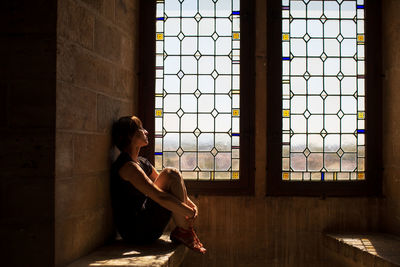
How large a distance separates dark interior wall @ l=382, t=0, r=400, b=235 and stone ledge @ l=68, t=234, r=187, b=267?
6.03 feet

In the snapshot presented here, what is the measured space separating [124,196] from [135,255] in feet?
1.42

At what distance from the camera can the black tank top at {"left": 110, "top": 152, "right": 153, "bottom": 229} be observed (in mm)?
Result: 2715

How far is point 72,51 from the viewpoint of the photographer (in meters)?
2.28

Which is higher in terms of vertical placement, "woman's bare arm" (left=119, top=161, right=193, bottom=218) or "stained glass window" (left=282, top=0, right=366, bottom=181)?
"stained glass window" (left=282, top=0, right=366, bottom=181)

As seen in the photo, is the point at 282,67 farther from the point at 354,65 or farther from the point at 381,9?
the point at 381,9

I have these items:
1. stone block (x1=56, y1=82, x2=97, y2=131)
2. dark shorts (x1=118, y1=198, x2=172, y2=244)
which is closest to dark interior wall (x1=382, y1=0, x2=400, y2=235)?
dark shorts (x1=118, y1=198, x2=172, y2=244)
